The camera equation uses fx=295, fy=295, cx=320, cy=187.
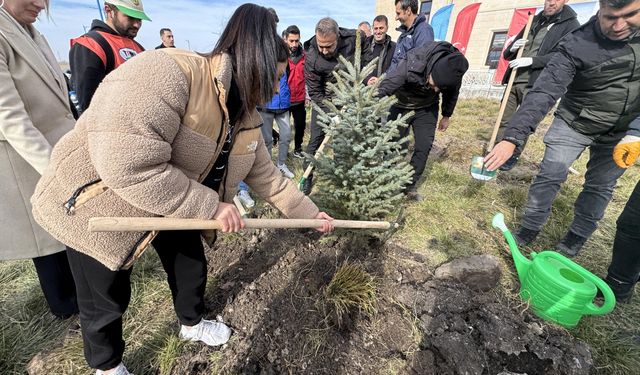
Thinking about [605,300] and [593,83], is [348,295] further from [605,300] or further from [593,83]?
[593,83]

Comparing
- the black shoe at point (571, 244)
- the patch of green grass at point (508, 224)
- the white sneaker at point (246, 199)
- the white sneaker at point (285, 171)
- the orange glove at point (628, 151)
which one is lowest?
the white sneaker at point (285, 171)

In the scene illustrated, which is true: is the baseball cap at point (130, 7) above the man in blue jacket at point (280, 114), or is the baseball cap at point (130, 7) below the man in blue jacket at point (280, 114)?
above

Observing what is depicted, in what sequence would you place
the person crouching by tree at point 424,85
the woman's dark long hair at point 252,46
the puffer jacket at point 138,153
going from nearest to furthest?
1. the puffer jacket at point 138,153
2. the woman's dark long hair at point 252,46
3. the person crouching by tree at point 424,85

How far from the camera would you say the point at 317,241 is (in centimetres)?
292

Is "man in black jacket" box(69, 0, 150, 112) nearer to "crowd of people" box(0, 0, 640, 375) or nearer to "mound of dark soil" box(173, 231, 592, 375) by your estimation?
"crowd of people" box(0, 0, 640, 375)

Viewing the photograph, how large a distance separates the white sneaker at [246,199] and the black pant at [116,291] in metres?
1.86

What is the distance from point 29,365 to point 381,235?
271 cm

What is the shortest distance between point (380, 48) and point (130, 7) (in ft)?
12.1

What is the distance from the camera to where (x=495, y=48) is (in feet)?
49.4

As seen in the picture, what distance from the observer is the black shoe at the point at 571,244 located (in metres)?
2.89

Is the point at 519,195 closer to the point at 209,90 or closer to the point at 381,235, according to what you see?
the point at 381,235

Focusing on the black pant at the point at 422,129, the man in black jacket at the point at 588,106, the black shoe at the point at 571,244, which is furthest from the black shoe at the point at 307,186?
the black shoe at the point at 571,244

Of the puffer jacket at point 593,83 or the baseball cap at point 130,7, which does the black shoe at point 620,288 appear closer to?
the puffer jacket at point 593,83

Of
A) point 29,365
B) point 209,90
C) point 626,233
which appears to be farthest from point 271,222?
point 626,233
